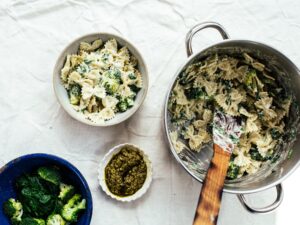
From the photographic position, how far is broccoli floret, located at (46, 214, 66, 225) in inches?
59.4

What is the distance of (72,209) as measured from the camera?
4.97 ft

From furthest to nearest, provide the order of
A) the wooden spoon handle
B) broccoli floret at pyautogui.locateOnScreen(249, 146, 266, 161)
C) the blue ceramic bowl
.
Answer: broccoli floret at pyautogui.locateOnScreen(249, 146, 266, 161) < the blue ceramic bowl < the wooden spoon handle

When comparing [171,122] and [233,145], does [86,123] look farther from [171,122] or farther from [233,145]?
[233,145]

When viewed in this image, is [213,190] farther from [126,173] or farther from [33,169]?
[33,169]

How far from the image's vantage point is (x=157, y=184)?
1603 millimetres

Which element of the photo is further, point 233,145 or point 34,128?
point 34,128

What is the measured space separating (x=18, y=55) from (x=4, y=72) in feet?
0.24

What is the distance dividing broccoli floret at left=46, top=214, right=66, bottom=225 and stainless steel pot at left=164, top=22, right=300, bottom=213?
420 mm

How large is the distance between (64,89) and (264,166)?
68cm

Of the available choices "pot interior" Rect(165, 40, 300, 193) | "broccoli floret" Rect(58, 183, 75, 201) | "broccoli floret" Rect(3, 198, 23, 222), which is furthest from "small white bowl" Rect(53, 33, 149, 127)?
"broccoli floret" Rect(3, 198, 23, 222)

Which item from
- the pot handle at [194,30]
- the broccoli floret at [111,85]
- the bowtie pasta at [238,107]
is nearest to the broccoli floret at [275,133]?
the bowtie pasta at [238,107]

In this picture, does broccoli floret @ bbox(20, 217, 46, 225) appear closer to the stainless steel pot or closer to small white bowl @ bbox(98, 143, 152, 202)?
small white bowl @ bbox(98, 143, 152, 202)

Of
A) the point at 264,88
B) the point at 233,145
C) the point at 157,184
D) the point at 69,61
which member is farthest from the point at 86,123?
A: the point at 264,88

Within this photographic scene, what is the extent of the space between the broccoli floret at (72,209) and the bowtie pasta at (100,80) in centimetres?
27
